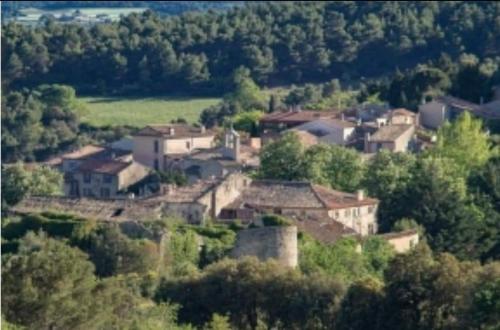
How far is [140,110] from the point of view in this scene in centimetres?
7906

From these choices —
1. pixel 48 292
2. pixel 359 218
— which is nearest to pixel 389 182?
pixel 359 218

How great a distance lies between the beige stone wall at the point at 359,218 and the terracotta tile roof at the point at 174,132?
534 inches

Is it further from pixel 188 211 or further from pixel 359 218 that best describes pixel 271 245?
pixel 359 218

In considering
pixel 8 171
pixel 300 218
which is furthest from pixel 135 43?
pixel 300 218

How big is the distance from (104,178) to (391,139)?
6801 mm

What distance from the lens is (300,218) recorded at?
151 ft

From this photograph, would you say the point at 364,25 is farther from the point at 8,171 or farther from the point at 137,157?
the point at 8,171

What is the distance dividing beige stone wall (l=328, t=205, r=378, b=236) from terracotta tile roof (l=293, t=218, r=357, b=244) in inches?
30.6

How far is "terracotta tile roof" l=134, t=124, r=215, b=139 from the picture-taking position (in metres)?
61.8

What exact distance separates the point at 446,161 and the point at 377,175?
198 centimetres

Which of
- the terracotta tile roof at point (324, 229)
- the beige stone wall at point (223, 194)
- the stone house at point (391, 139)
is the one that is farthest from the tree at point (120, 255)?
the stone house at point (391, 139)

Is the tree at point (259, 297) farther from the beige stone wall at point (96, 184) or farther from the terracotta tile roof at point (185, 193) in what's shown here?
the beige stone wall at point (96, 184)

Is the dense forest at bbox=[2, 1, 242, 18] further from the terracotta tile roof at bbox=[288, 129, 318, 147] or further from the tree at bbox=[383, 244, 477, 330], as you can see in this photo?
the tree at bbox=[383, 244, 477, 330]

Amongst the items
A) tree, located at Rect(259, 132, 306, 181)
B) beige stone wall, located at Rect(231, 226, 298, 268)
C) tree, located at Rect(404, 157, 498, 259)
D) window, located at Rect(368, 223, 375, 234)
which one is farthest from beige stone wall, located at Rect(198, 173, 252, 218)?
beige stone wall, located at Rect(231, 226, 298, 268)
